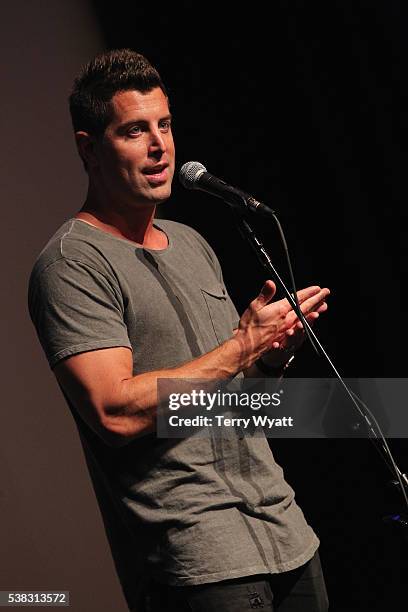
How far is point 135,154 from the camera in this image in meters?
1.61

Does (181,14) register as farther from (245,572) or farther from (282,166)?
(245,572)

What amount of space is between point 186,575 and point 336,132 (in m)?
1.34

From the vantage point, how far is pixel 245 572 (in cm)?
142

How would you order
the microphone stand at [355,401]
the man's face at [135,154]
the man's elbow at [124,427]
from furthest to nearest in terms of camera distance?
the man's face at [135,154], the man's elbow at [124,427], the microphone stand at [355,401]

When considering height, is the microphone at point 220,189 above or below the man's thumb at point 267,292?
above

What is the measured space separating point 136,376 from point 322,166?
115 centimetres

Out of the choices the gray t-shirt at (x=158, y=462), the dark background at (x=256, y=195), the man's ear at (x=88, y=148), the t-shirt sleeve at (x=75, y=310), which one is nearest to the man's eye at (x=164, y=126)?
the man's ear at (x=88, y=148)

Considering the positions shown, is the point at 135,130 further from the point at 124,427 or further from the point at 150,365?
the point at 124,427

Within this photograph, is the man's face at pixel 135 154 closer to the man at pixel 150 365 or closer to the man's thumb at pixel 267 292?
the man at pixel 150 365

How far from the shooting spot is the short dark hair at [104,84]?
1649 millimetres

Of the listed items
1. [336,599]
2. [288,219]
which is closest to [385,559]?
[336,599]

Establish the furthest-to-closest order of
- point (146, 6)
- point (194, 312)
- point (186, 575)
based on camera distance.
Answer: point (146, 6)
point (194, 312)
point (186, 575)

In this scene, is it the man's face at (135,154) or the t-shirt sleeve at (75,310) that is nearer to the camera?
the t-shirt sleeve at (75,310)

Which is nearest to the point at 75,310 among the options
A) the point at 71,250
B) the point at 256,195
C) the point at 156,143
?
the point at 71,250
